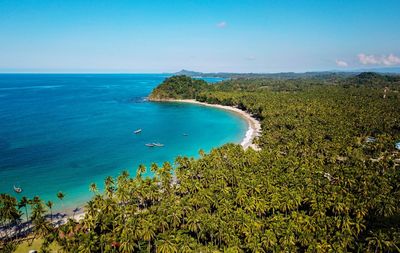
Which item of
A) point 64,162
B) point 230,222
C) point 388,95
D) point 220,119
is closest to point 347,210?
point 230,222

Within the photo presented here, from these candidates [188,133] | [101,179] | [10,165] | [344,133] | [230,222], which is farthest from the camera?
[188,133]

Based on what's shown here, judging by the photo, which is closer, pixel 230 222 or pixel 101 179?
pixel 230 222

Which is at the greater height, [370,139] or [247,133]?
[370,139]

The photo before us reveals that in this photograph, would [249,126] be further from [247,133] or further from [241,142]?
[241,142]

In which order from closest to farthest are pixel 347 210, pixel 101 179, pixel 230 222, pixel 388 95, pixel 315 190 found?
pixel 230 222
pixel 347 210
pixel 315 190
pixel 101 179
pixel 388 95

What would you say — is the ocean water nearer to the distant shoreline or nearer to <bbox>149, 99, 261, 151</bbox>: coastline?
the distant shoreline

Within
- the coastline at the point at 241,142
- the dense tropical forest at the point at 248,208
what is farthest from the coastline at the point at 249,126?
the dense tropical forest at the point at 248,208

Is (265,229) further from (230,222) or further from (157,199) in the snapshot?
(157,199)

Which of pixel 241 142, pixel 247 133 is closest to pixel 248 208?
pixel 241 142

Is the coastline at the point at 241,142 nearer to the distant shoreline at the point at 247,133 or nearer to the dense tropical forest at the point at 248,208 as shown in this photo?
the distant shoreline at the point at 247,133
